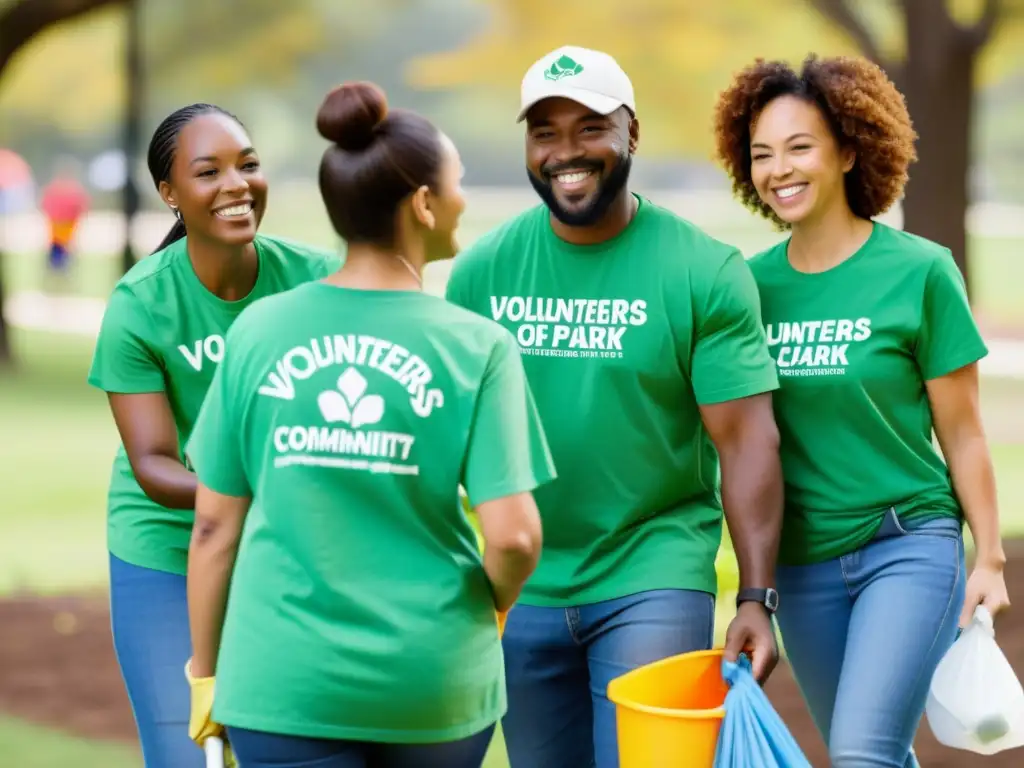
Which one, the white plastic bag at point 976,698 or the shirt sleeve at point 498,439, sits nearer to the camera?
the shirt sleeve at point 498,439

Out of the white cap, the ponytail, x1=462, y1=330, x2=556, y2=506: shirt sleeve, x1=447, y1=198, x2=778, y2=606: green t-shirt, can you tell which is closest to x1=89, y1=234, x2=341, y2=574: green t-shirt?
the ponytail

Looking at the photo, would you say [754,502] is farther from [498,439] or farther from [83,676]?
[83,676]

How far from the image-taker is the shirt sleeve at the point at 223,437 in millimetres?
3266

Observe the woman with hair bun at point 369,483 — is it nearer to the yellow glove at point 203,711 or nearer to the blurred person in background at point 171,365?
the yellow glove at point 203,711

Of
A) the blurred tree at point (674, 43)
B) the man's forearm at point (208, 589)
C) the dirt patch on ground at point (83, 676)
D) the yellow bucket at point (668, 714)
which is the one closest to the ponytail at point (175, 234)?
the man's forearm at point (208, 589)

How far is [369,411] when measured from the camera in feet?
10.3

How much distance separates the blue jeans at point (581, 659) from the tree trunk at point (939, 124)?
831cm

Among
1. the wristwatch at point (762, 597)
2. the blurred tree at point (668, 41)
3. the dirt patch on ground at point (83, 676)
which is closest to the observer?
the wristwatch at point (762, 597)

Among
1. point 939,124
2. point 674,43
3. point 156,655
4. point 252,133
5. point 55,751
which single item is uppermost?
point 674,43

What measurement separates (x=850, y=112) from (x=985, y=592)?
50.0 inches

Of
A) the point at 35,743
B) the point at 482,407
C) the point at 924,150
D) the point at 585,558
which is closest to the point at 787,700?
the point at 35,743

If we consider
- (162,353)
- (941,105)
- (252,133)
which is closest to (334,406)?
(162,353)

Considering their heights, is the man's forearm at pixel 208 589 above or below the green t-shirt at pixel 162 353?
below

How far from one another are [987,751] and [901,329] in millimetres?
1061
